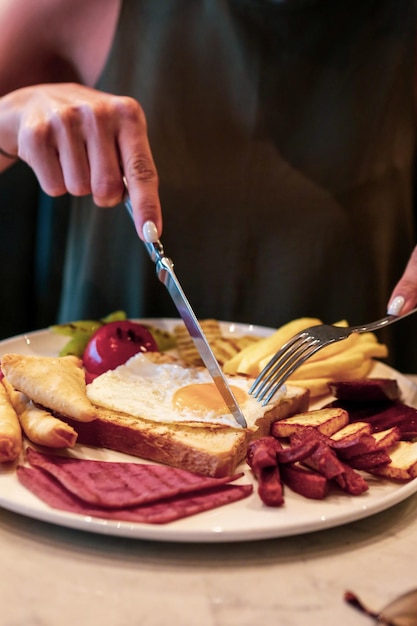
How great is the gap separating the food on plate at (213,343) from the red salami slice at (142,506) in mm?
877

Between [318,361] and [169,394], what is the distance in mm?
554

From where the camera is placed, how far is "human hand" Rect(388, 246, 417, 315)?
1815mm

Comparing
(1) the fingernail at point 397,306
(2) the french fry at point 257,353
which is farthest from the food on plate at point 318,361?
(1) the fingernail at point 397,306

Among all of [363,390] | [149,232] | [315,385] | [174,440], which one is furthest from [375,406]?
[149,232]

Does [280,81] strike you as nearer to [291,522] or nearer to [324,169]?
[324,169]

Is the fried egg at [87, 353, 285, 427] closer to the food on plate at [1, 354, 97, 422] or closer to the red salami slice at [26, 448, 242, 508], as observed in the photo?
the food on plate at [1, 354, 97, 422]

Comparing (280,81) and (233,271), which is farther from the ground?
(280,81)

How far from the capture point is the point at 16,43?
2.58 metres

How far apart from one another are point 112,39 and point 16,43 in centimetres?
39

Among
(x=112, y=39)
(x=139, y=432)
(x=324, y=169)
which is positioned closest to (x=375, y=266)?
(x=324, y=169)

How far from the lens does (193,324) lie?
5.38ft

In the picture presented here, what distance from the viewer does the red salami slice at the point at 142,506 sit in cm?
115

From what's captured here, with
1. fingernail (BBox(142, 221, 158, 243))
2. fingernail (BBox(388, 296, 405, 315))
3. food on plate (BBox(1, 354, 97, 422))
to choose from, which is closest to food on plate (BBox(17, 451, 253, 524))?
food on plate (BBox(1, 354, 97, 422))

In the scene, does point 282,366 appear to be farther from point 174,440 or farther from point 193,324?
point 174,440
